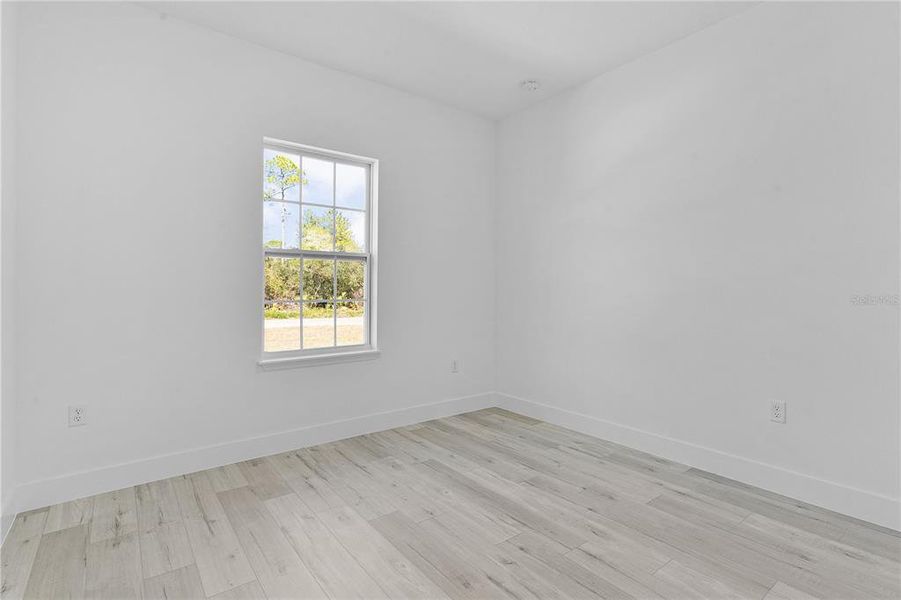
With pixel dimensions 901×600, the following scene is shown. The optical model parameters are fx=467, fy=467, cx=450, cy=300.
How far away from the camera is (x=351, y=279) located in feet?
12.2

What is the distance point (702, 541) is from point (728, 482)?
840 mm

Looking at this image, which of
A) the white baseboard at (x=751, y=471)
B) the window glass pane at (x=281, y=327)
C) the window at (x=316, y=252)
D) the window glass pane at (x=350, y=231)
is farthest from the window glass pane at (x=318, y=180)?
the white baseboard at (x=751, y=471)

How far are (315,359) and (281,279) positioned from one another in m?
0.63

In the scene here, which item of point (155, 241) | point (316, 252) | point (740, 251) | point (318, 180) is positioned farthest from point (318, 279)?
point (740, 251)

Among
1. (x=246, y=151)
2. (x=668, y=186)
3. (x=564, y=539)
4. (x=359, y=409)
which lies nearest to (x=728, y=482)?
(x=564, y=539)

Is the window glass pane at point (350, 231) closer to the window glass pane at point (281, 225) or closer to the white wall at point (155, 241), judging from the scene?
the white wall at point (155, 241)

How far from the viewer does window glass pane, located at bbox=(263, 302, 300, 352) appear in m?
3.31

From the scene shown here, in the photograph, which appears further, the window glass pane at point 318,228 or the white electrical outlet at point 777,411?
the window glass pane at point 318,228

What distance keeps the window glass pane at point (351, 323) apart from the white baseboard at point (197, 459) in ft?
2.01

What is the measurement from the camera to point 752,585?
5.98 ft

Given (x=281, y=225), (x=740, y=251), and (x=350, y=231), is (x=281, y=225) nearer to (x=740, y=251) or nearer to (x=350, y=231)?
(x=350, y=231)

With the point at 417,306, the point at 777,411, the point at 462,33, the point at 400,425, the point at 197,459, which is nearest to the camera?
the point at 777,411

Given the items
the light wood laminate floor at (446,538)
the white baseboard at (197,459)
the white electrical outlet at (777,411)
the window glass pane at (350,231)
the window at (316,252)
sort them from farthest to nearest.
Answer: the window glass pane at (350,231) < the window at (316,252) < the white electrical outlet at (777,411) < the white baseboard at (197,459) < the light wood laminate floor at (446,538)

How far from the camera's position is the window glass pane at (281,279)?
3.31 m
